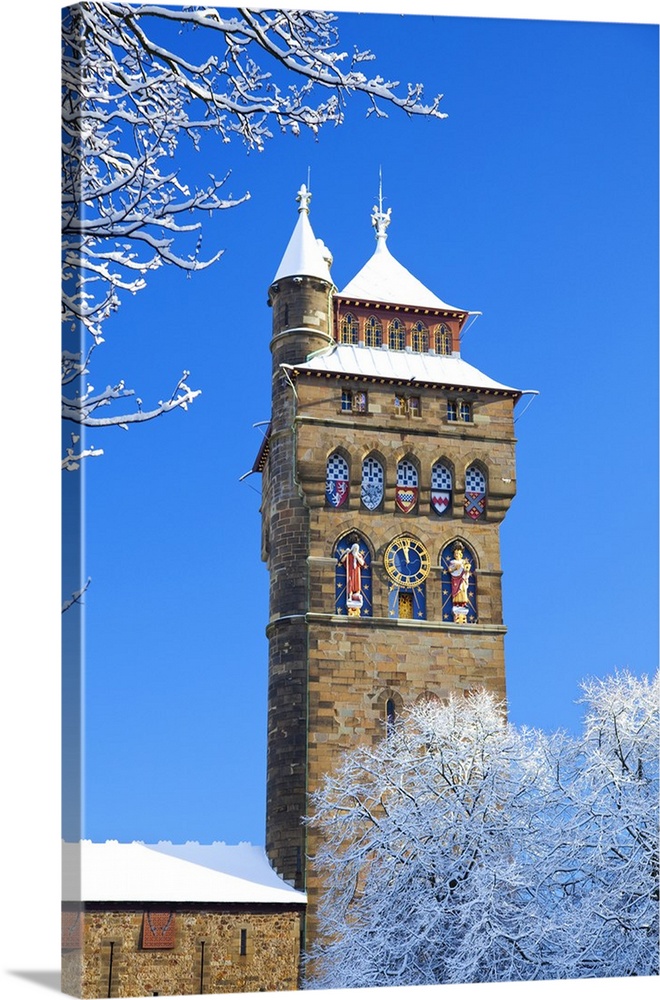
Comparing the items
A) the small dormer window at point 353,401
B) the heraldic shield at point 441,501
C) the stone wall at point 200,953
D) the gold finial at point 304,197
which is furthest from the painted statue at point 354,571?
the gold finial at point 304,197

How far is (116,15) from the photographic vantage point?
13.2 m

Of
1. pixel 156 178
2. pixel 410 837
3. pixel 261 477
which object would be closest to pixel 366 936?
pixel 410 837

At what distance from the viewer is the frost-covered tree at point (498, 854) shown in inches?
711

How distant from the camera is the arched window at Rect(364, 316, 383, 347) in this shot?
23.7 meters

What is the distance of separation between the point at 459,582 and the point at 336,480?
93.0 inches

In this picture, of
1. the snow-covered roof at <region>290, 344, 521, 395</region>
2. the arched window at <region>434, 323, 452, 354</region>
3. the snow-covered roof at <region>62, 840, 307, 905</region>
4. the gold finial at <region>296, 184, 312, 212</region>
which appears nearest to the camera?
the snow-covered roof at <region>62, 840, 307, 905</region>

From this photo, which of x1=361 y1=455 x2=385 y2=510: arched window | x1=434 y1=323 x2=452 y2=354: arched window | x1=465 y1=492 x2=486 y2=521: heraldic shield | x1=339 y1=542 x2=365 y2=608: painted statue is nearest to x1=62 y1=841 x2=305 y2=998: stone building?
x1=339 y1=542 x2=365 y2=608: painted statue

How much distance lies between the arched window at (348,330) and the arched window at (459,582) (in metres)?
3.41

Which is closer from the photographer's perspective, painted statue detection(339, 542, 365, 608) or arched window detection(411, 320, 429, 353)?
painted statue detection(339, 542, 365, 608)

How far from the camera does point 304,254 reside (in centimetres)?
2200

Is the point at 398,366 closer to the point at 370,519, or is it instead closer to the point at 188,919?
the point at 370,519

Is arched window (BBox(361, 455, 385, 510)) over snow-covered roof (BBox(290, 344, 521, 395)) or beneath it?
beneath

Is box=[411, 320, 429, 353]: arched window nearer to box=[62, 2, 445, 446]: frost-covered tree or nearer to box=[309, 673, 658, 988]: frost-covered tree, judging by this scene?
box=[309, 673, 658, 988]: frost-covered tree

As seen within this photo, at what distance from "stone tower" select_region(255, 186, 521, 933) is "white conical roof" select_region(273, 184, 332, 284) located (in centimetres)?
5
